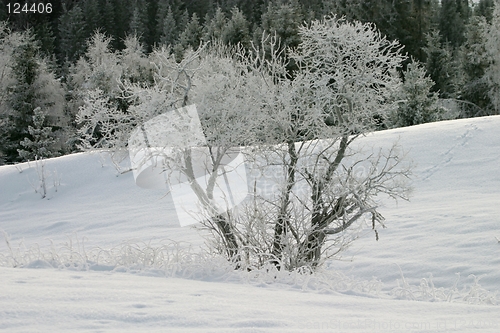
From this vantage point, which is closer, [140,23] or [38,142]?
[38,142]

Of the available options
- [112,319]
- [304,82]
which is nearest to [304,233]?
[304,82]

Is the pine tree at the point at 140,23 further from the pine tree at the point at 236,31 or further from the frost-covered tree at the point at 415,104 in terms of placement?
the frost-covered tree at the point at 415,104

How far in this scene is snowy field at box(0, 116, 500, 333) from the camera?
2.84 meters

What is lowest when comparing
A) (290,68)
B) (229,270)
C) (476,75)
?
(229,270)

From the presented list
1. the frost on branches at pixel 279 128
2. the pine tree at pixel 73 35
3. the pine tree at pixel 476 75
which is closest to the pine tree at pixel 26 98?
the pine tree at pixel 73 35

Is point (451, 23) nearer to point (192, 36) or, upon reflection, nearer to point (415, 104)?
point (192, 36)

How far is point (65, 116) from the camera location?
31812mm

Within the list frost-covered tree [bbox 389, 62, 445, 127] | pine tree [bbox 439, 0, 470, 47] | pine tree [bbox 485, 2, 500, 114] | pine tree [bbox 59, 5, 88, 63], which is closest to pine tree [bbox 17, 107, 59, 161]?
frost-covered tree [bbox 389, 62, 445, 127]

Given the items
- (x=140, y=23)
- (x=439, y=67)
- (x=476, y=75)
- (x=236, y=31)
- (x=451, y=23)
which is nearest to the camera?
(x=439, y=67)

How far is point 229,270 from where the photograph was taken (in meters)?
4.69

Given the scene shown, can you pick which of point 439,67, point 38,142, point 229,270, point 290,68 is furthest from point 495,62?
point 229,270

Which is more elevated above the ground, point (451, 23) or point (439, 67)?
point (451, 23)

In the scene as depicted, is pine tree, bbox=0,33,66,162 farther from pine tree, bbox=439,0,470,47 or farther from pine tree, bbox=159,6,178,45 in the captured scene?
pine tree, bbox=439,0,470,47

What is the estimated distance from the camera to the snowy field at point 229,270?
112 inches
